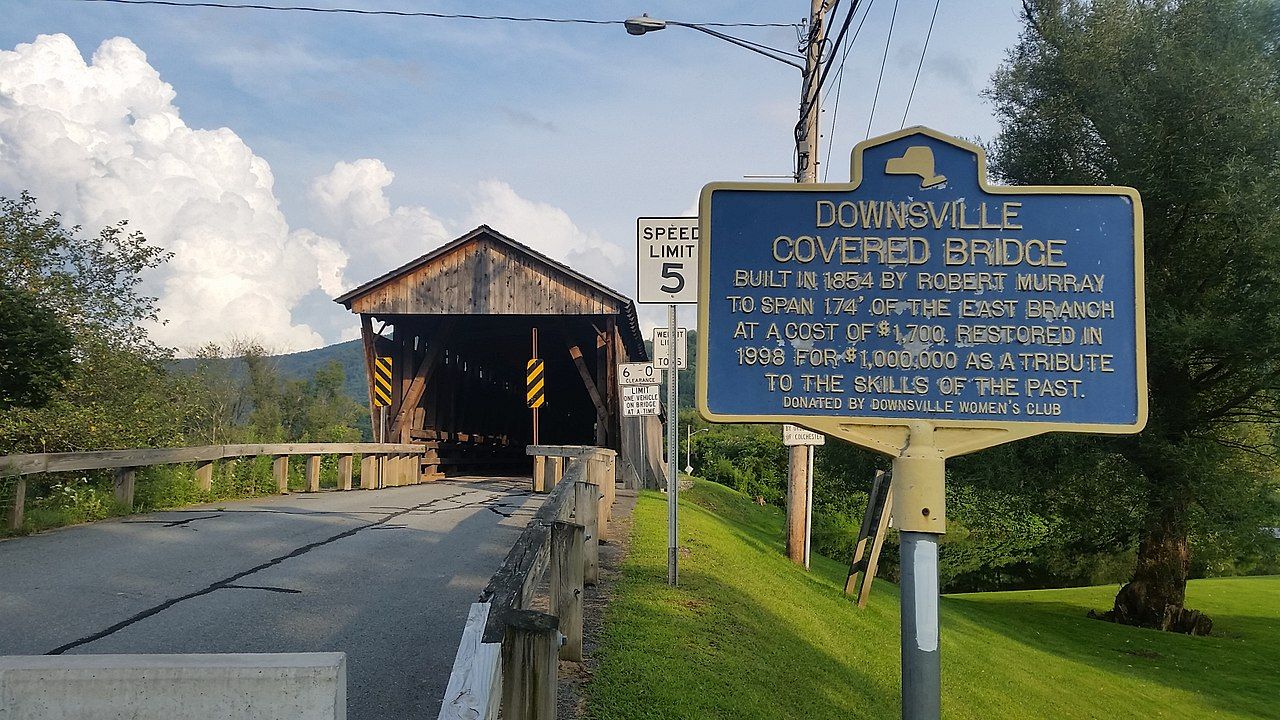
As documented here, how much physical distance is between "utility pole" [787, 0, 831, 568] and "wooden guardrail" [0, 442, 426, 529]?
8308mm

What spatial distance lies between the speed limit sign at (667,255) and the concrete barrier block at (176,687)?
6044 mm

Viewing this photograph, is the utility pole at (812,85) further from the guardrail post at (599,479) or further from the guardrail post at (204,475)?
the guardrail post at (204,475)

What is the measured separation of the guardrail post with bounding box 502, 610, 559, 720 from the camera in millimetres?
2643

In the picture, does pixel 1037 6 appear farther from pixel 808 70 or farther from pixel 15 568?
pixel 15 568

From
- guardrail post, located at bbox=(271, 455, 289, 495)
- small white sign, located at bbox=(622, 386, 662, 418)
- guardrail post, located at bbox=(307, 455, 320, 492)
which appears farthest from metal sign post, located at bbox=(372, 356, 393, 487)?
small white sign, located at bbox=(622, 386, 662, 418)

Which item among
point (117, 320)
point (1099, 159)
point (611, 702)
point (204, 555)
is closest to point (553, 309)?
point (117, 320)

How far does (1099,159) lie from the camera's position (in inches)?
606

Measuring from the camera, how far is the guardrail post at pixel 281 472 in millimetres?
15203

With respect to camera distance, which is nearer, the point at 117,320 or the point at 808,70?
the point at 808,70

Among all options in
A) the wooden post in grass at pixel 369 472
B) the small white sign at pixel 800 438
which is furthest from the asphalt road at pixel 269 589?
the wooden post in grass at pixel 369 472

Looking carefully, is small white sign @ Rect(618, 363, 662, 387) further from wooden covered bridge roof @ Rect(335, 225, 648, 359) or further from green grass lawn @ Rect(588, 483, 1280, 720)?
wooden covered bridge roof @ Rect(335, 225, 648, 359)

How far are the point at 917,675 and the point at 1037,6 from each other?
15.9 m

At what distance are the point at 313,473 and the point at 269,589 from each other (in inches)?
405

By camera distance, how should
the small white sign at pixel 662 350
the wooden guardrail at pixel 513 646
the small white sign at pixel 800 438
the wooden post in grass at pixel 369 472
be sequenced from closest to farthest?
Answer: 1. the wooden guardrail at pixel 513 646
2. the small white sign at pixel 662 350
3. the small white sign at pixel 800 438
4. the wooden post in grass at pixel 369 472
